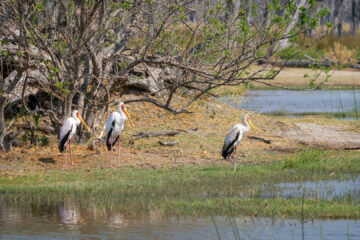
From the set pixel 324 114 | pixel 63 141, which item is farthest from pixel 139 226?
pixel 324 114

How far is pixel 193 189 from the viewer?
9219mm

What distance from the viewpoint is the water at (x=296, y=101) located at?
1959 cm

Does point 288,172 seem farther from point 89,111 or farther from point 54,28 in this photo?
point 54,28

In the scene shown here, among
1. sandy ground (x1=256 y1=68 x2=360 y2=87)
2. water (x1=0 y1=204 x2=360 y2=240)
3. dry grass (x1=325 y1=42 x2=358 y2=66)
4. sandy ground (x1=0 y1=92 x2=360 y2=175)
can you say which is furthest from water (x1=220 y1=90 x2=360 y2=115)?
water (x1=0 y1=204 x2=360 y2=240)

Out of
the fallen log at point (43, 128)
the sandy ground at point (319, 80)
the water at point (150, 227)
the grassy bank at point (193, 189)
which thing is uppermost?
the sandy ground at point (319, 80)

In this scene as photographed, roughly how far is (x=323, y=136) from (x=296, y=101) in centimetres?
816

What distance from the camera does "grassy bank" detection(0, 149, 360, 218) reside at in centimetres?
788

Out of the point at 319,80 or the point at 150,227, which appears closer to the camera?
the point at 150,227

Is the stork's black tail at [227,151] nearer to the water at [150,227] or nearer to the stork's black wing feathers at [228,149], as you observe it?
the stork's black wing feathers at [228,149]

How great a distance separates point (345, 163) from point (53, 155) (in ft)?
17.3

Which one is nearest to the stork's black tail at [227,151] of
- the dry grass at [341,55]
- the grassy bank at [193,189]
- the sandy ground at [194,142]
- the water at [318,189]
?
the sandy ground at [194,142]

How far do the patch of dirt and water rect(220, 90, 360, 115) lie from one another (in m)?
2.79

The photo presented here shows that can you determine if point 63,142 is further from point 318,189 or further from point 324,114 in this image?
point 324,114

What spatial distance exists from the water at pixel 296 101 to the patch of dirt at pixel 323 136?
2.79 m
